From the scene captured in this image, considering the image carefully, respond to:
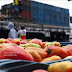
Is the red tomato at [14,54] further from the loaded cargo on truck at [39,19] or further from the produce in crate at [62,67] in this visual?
the loaded cargo on truck at [39,19]

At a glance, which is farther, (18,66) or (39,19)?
(39,19)

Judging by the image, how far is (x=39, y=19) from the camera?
15211mm

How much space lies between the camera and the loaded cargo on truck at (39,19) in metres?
13.1

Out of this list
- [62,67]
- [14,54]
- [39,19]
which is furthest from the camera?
[39,19]

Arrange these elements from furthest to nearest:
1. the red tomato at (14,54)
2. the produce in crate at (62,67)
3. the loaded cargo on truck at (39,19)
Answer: the loaded cargo on truck at (39,19), the red tomato at (14,54), the produce in crate at (62,67)

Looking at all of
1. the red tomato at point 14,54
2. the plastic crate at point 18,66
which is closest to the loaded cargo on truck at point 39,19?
the red tomato at point 14,54

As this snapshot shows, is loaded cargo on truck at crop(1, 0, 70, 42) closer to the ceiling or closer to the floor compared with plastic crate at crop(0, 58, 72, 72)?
closer to the ceiling

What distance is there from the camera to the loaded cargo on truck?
42.9ft

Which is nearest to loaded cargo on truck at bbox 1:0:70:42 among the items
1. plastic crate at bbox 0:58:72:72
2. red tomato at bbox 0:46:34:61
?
red tomato at bbox 0:46:34:61

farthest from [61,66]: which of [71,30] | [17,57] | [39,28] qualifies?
[71,30]

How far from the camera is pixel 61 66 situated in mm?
739

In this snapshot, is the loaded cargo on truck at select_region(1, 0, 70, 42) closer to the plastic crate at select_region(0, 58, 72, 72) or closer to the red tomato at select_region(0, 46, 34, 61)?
the red tomato at select_region(0, 46, 34, 61)

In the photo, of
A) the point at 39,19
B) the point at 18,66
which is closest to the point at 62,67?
the point at 18,66

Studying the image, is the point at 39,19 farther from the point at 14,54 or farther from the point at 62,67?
the point at 62,67
